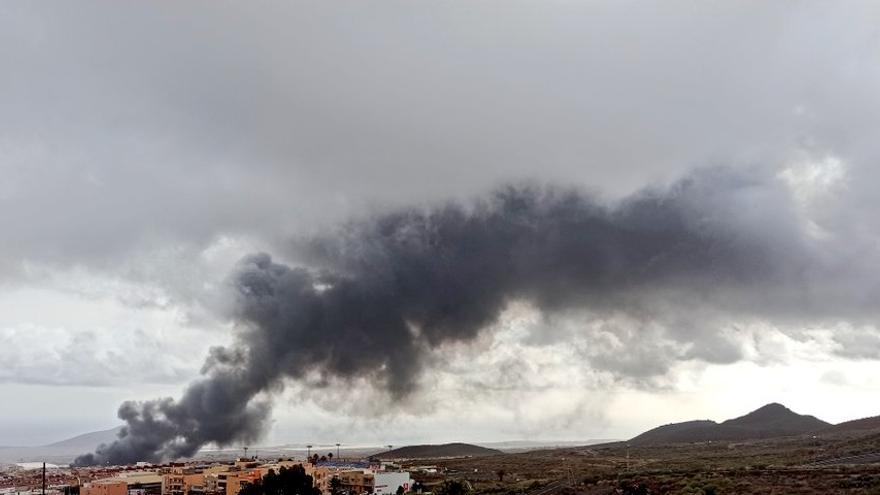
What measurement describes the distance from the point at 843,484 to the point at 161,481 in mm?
111818

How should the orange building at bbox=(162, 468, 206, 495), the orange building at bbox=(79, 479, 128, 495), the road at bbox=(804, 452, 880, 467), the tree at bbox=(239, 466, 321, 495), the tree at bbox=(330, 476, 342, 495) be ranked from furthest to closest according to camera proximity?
the orange building at bbox=(162, 468, 206, 495), the orange building at bbox=(79, 479, 128, 495), the tree at bbox=(330, 476, 342, 495), the road at bbox=(804, 452, 880, 467), the tree at bbox=(239, 466, 321, 495)

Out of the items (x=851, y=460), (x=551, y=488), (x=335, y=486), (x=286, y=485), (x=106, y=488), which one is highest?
(x=286, y=485)

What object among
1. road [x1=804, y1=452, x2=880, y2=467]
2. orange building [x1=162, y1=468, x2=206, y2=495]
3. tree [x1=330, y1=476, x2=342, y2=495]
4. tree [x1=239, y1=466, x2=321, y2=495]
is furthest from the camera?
orange building [x1=162, y1=468, x2=206, y2=495]

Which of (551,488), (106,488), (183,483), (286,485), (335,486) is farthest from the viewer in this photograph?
(183,483)

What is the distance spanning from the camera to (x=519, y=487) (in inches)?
4528

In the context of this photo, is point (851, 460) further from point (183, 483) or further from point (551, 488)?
point (183, 483)

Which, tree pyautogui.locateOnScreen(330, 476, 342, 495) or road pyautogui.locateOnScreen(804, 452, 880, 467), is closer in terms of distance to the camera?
road pyautogui.locateOnScreen(804, 452, 880, 467)

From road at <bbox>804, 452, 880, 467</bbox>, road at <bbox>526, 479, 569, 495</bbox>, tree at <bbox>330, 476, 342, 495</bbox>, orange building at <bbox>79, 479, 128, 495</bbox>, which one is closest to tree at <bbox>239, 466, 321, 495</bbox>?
tree at <bbox>330, 476, 342, 495</bbox>

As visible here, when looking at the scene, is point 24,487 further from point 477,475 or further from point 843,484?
point 843,484

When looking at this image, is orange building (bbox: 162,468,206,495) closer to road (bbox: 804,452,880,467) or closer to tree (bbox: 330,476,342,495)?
tree (bbox: 330,476,342,495)

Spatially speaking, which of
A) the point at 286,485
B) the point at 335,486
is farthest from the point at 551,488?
the point at 286,485

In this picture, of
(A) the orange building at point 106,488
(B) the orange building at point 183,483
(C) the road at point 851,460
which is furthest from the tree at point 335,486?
(C) the road at point 851,460

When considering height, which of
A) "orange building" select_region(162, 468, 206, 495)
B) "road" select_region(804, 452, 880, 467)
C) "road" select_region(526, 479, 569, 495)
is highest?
"orange building" select_region(162, 468, 206, 495)

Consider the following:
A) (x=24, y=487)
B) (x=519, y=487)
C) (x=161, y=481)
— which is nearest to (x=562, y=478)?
(x=519, y=487)
